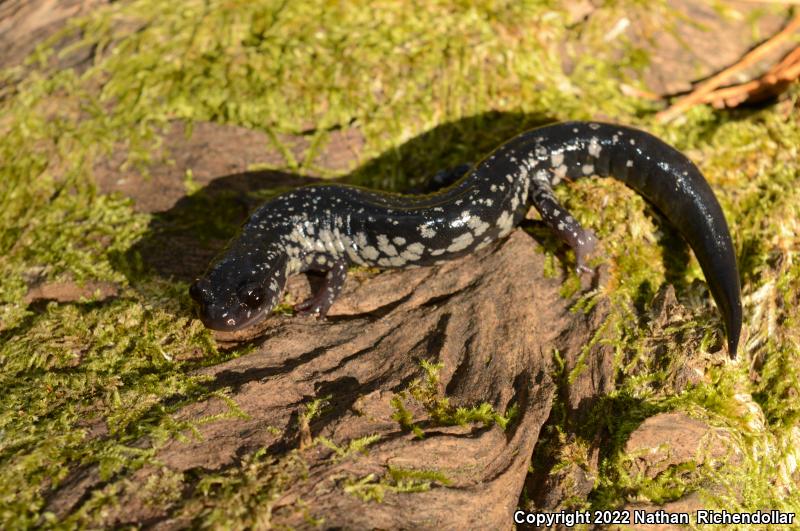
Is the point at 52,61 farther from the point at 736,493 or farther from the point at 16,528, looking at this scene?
the point at 736,493

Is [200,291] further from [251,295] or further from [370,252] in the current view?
[370,252]

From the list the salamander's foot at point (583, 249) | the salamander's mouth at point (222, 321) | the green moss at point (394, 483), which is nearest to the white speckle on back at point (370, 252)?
the salamander's mouth at point (222, 321)

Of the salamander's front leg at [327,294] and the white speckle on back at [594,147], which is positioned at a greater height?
the white speckle on back at [594,147]

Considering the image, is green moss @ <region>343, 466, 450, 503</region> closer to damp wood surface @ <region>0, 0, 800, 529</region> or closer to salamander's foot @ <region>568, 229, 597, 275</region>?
damp wood surface @ <region>0, 0, 800, 529</region>

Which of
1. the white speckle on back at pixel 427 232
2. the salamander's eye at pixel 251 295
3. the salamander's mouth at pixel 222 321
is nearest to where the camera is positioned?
the salamander's mouth at pixel 222 321

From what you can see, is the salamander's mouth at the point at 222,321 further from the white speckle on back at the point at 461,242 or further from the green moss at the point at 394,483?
the white speckle on back at the point at 461,242

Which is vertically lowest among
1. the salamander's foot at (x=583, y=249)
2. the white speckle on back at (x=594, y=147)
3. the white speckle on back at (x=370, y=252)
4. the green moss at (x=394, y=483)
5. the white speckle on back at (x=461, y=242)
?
the salamander's foot at (x=583, y=249)

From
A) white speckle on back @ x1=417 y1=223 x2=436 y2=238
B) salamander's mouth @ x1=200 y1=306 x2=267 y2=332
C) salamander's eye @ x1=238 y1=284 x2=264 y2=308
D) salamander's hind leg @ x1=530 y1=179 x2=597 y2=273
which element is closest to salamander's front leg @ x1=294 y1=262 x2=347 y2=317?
salamander's eye @ x1=238 y1=284 x2=264 y2=308

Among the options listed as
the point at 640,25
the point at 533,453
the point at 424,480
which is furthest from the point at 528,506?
the point at 640,25
